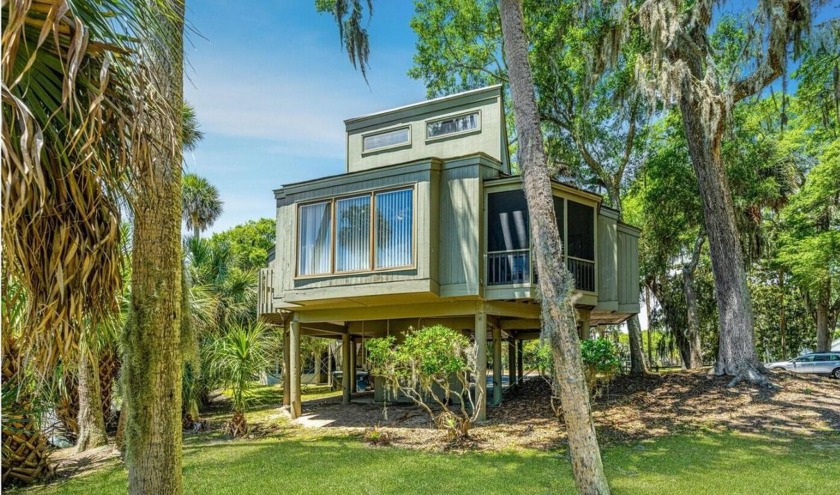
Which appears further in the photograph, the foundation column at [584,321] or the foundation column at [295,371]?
the foundation column at [295,371]

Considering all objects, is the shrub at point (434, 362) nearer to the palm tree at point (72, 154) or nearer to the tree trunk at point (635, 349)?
the palm tree at point (72, 154)

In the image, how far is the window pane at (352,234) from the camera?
12.3 m

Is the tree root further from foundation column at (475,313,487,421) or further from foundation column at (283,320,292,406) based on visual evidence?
foundation column at (283,320,292,406)

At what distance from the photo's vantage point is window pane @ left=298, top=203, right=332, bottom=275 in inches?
499

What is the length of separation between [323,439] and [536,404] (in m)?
5.01

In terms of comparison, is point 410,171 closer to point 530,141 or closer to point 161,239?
point 530,141

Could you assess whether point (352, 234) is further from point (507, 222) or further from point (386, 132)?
point (386, 132)

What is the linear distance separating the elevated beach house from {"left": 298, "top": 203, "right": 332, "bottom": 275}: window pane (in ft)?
0.08

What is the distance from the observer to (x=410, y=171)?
12.1 metres

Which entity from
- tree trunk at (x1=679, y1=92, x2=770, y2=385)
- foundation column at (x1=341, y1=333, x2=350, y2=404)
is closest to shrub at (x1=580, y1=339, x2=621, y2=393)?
tree trunk at (x1=679, y1=92, x2=770, y2=385)

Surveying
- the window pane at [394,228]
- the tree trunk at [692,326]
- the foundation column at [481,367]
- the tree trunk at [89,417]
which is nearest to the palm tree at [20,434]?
the tree trunk at [89,417]

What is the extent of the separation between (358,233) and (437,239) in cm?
181

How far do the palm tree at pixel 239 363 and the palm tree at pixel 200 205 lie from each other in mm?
18328

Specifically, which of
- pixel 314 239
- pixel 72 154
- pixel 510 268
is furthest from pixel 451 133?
pixel 72 154
